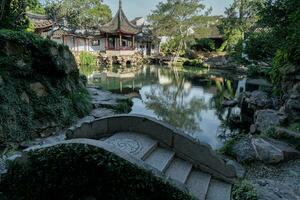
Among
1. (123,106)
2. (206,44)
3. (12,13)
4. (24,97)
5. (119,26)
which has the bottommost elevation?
(123,106)

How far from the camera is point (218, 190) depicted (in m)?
4.33

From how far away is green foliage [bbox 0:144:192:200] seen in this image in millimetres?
3104

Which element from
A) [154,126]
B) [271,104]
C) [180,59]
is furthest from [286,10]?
[180,59]

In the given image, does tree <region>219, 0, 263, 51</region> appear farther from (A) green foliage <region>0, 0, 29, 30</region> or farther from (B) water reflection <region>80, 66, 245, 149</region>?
(A) green foliage <region>0, 0, 29, 30</region>

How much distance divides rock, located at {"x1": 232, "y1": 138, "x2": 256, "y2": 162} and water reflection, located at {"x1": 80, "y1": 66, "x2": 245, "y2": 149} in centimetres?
231

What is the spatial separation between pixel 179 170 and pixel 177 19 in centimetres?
3162

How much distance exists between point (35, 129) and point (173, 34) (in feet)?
98.6

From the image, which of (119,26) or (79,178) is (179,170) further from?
(119,26)

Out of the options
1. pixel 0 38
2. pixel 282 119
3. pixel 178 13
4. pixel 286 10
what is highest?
pixel 178 13

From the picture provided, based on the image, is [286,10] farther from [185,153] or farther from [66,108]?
[66,108]

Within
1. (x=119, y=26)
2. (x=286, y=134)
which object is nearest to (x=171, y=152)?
(x=286, y=134)

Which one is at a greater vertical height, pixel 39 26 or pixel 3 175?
pixel 39 26

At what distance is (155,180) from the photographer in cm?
313

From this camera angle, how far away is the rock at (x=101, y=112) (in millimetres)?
10312
